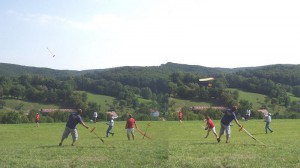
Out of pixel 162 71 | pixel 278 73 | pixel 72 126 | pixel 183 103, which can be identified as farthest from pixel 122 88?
pixel 278 73

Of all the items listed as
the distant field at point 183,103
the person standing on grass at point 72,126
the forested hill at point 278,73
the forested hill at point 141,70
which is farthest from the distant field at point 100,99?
the forested hill at point 278,73

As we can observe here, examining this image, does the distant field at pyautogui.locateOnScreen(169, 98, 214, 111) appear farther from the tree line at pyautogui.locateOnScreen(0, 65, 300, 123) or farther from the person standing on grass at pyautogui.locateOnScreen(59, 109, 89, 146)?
the person standing on grass at pyautogui.locateOnScreen(59, 109, 89, 146)

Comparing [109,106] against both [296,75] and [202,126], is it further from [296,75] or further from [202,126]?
[296,75]

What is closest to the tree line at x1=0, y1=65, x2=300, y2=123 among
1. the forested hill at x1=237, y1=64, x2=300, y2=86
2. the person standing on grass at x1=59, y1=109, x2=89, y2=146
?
the person standing on grass at x1=59, y1=109, x2=89, y2=146

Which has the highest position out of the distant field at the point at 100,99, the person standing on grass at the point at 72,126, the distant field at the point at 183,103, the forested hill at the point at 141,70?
the forested hill at the point at 141,70

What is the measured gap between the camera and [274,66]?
36.8 meters

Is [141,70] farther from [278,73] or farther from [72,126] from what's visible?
[278,73]

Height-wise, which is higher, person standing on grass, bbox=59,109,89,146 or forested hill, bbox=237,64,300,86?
forested hill, bbox=237,64,300,86

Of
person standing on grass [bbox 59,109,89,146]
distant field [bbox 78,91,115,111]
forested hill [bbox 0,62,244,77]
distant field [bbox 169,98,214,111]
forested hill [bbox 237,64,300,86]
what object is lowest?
person standing on grass [bbox 59,109,89,146]

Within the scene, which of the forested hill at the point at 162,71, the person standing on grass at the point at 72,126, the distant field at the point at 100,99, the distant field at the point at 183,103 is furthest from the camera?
the distant field at the point at 183,103

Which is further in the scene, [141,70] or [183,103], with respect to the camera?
[183,103]

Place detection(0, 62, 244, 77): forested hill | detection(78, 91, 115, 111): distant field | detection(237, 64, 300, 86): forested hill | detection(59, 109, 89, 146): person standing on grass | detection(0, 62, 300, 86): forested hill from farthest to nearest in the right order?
detection(237, 64, 300, 86): forested hill, detection(59, 109, 89, 146): person standing on grass, detection(78, 91, 115, 111): distant field, detection(0, 62, 300, 86): forested hill, detection(0, 62, 244, 77): forested hill

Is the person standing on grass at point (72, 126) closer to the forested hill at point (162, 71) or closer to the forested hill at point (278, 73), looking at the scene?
the forested hill at point (162, 71)

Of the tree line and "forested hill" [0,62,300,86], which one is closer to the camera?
"forested hill" [0,62,300,86]
